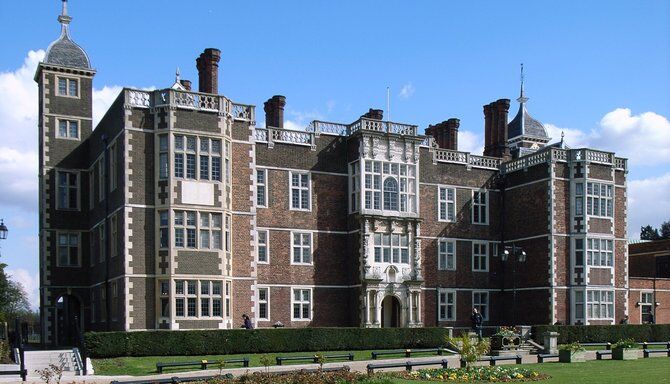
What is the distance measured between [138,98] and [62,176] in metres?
9.34

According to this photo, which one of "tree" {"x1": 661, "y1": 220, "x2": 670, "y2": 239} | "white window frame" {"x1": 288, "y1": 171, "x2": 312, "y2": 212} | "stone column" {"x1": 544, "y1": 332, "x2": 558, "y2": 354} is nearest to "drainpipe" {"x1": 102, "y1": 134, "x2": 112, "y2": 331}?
"white window frame" {"x1": 288, "y1": 171, "x2": 312, "y2": 212}

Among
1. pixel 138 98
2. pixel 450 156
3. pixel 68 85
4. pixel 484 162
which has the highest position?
pixel 68 85

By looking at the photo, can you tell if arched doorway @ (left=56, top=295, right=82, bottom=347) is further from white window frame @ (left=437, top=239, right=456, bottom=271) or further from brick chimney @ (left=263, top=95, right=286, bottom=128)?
white window frame @ (left=437, top=239, right=456, bottom=271)

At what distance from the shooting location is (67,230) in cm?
4181

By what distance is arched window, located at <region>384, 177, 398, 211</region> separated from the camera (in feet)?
139

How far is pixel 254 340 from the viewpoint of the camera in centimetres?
3309

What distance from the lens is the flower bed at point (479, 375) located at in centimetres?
2445

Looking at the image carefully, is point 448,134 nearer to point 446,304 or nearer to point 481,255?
point 481,255

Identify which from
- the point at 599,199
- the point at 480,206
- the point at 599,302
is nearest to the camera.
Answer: the point at 599,302

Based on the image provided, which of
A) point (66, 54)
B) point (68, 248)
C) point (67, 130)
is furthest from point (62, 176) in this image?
point (66, 54)

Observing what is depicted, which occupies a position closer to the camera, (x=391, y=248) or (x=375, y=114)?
(x=391, y=248)

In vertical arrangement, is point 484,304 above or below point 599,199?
below

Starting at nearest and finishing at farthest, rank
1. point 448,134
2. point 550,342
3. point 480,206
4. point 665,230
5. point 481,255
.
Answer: point 550,342, point 481,255, point 480,206, point 448,134, point 665,230

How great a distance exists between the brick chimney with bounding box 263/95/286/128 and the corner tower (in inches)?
368
